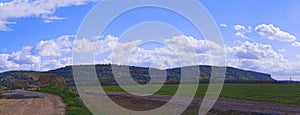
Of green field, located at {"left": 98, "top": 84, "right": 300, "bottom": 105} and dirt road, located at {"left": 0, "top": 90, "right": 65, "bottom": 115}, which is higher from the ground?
green field, located at {"left": 98, "top": 84, "right": 300, "bottom": 105}

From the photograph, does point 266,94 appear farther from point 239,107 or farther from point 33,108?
point 33,108

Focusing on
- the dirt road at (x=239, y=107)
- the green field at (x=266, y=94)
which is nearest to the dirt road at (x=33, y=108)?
the dirt road at (x=239, y=107)

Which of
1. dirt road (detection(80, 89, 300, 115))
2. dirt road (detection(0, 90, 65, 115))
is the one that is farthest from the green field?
dirt road (detection(0, 90, 65, 115))

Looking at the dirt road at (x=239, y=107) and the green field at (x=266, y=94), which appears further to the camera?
the green field at (x=266, y=94)

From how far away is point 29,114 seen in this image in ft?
109

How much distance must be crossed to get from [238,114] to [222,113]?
5.87 ft

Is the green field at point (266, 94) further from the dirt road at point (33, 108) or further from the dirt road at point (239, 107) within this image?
the dirt road at point (33, 108)

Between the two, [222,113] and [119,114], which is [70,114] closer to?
[119,114]

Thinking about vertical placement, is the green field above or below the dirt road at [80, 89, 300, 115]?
above

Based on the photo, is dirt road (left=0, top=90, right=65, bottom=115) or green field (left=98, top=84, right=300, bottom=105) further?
green field (left=98, top=84, right=300, bottom=105)

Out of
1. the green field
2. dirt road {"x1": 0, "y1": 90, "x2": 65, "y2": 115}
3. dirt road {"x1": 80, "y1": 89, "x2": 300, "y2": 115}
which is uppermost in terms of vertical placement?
the green field

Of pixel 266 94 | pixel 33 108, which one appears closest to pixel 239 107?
pixel 33 108

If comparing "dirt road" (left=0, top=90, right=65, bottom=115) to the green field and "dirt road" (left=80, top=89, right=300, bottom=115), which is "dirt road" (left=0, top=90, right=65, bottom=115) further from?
the green field

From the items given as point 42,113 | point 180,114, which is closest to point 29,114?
point 42,113
